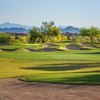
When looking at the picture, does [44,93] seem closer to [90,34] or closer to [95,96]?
[95,96]

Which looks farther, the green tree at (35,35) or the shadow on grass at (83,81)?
the green tree at (35,35)

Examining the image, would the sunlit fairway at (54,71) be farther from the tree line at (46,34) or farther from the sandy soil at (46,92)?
the tree line at (46,34)

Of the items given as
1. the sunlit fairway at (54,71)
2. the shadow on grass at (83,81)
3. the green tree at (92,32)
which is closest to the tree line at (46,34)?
the green tree at (92,32)

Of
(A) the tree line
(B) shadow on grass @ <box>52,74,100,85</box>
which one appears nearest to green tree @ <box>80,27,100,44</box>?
(A) the tree line

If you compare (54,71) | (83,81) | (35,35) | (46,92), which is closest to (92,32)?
(35,35)

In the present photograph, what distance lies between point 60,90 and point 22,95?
2603mm

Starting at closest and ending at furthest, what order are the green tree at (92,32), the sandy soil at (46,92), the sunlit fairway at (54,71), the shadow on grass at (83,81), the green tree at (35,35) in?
1. the sandy soil at (46,92)
2. the shadow on grass at (83,81)
3. the sunlit fairway at (54,71)
4. the green tree at (35,35)
5. the green tree at (92,32)

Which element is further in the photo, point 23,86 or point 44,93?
point 23,86

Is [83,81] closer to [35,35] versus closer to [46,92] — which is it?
[46,92]

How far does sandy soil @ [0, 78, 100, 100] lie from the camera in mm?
19188

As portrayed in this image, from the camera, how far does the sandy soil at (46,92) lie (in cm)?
1919

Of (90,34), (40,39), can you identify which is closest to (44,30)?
(40,39)

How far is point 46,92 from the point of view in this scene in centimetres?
2098

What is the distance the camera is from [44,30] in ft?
463
